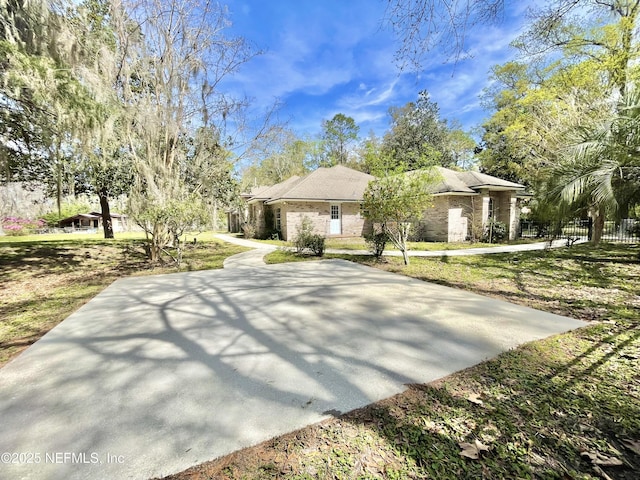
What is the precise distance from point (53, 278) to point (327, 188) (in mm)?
14007

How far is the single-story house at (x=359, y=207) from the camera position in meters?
15.3

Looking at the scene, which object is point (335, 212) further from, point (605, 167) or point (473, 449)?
point (473, 449)

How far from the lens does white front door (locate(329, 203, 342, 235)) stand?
18.0m

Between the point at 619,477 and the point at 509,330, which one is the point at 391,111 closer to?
the point at 509,330

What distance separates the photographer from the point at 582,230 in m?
18.2

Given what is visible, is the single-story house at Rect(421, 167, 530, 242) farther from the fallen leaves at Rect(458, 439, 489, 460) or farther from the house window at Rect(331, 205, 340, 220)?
the fallen leaves at Rect(458, 439, 489, 460)

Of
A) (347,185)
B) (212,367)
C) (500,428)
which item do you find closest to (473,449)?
(500,428)

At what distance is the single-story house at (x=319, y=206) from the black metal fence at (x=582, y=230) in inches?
400

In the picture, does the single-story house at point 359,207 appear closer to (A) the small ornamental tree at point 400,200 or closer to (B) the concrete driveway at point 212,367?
(A) the small ornamental tree at point 400,200

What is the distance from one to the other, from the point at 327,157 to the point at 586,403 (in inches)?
1503

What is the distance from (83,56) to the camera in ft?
21.6

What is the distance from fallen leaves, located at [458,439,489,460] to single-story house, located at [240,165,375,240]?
50.0ft

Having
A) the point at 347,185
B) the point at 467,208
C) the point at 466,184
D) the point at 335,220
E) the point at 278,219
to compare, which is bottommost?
the point at 335,220

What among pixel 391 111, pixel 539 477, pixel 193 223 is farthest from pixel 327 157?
pixel 539 477
